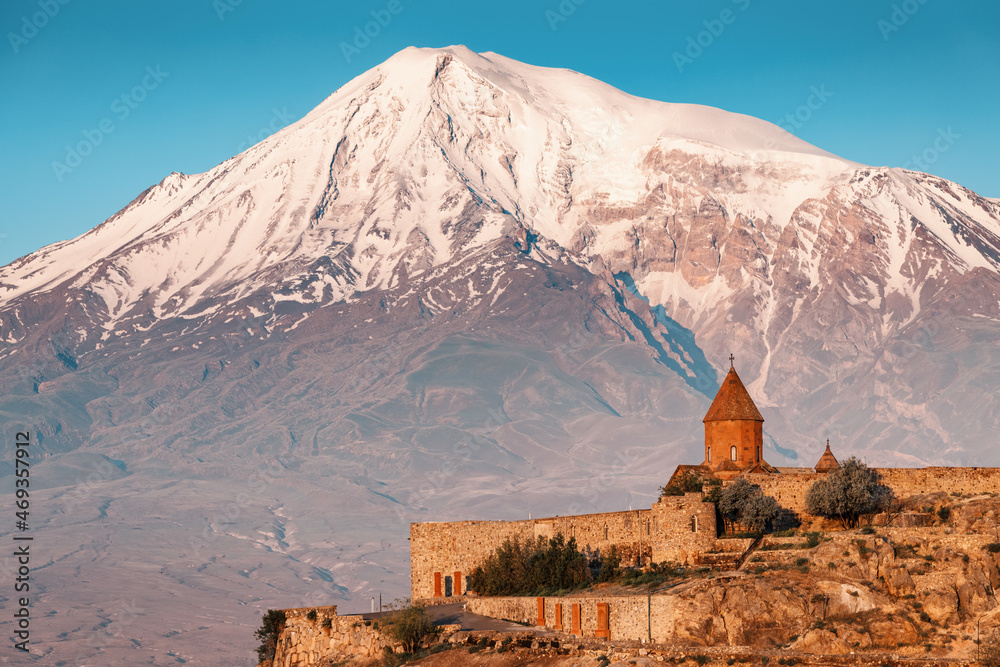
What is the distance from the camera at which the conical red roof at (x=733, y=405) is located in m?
63.9

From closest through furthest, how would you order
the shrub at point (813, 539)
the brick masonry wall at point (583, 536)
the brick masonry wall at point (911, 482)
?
the shrub at point (813, 539) < the brick masonry wall at point (583, 536) < the brick masonry wall at point (911, 482)

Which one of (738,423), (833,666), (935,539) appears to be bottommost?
(833,666)

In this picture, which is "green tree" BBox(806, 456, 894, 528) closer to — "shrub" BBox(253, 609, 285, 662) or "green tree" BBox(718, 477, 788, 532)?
"green tree" BBox(718, 477, 788, 532)

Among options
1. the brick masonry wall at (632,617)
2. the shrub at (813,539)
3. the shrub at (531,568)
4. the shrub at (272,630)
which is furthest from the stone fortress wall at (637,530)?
the brick masonry wall at (632,617)

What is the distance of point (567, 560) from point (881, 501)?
10.6 metres

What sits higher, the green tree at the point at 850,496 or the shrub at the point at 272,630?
the green tree at the point at 850,496

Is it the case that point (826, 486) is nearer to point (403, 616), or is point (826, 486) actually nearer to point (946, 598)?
point (946, 598)

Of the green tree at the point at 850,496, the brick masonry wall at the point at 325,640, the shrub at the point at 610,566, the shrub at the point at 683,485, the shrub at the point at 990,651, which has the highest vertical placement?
the shrub at the point at 683,485

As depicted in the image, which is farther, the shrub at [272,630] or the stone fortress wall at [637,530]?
the shrub at [272,630]

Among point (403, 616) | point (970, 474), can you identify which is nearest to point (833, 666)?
point (403, 616)

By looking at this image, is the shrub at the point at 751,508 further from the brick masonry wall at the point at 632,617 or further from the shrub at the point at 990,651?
the shrub at the point at 990,651

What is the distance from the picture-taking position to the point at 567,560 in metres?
49.6

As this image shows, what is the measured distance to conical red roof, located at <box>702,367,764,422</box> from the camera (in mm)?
63875

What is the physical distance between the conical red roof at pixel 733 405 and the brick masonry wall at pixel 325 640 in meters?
22.6
